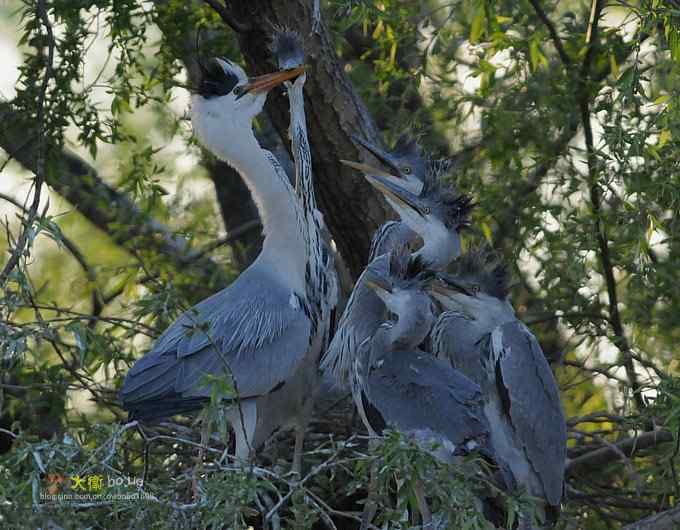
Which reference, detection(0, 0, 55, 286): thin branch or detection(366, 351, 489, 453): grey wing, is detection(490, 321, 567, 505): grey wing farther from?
detection(0, 0, 55, 286): thin branch

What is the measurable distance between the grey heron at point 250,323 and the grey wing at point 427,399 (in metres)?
0.38

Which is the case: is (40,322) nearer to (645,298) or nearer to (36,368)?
(36,368)

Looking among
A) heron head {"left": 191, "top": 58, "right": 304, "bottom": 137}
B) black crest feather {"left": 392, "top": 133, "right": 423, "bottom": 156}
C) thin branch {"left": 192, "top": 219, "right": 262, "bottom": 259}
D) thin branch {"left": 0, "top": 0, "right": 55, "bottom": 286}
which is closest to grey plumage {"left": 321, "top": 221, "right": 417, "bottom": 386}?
black crest feather {"left": 392, "top": 133, "right": 423, "bottom": 156}

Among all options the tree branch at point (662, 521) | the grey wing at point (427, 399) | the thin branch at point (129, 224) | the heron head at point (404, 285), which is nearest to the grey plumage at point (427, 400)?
the grey wing at point (427, 399)

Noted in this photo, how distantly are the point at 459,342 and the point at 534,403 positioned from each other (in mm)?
473

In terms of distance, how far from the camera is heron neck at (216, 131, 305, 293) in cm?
453

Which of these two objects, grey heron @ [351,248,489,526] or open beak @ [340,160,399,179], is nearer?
grey heron @ [351,248,489,526]

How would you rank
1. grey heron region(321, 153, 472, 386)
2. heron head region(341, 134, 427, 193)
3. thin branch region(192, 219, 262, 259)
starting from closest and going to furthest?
grey heron region(321, 153, 472, 386), heron head region(341, 134, 427, 193), thin branch region(192, 219, 262, 259)

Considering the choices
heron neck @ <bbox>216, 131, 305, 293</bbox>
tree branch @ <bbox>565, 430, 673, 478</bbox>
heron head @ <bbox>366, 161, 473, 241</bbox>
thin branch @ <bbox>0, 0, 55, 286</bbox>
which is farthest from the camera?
heron head @ <bbox>366, 161, 473, 241</bbox>

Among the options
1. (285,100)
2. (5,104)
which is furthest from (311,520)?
(5,104)

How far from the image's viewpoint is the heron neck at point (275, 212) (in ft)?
14.9

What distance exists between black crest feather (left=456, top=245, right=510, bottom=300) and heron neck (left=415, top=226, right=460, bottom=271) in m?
0.14

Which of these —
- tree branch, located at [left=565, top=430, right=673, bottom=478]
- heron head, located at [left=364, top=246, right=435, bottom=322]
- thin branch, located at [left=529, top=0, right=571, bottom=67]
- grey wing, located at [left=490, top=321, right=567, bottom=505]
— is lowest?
tree branch, located at [left=565, top=430, right=673, bottom=478]

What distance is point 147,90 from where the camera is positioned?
5.26m
